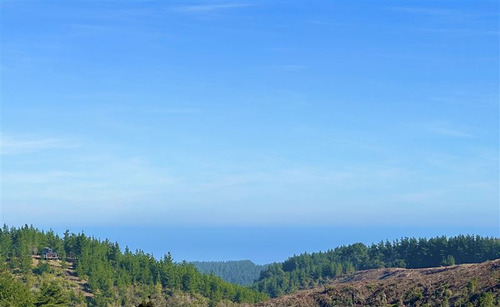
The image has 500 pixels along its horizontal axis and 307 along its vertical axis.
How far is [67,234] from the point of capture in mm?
137000

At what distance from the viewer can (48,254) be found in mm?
127000

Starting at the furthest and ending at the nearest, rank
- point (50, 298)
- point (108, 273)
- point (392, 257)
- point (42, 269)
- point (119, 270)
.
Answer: point (392, 257)
point (119, 270)
point (108, 273)
point (42, 269)
point (50, 298)

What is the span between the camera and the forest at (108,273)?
11244cm

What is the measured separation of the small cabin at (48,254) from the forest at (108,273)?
1025 millimetres

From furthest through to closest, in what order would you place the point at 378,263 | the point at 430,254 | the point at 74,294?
1. the point at 378,263
2. the point at 430,254
3. the point at 74,294

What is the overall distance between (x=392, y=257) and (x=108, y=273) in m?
83.6

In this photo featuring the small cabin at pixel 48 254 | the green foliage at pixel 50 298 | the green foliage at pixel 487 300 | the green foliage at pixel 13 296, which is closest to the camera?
the green foliage at pixel 13 296

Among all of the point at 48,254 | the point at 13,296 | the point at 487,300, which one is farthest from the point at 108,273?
the point at 487,300

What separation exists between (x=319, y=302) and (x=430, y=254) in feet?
257

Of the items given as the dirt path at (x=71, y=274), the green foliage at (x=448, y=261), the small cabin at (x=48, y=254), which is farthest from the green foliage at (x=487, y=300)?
the small cabin at (x=48, y=254)

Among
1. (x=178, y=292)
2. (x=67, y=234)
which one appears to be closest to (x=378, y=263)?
(x=178, y=292)

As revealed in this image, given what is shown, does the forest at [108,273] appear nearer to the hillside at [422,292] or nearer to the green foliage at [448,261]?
the hillside at [422,292]

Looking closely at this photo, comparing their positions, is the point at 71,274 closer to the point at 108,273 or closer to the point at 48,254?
the point at 108,273

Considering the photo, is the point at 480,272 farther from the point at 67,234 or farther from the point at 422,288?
the point at 67,234
